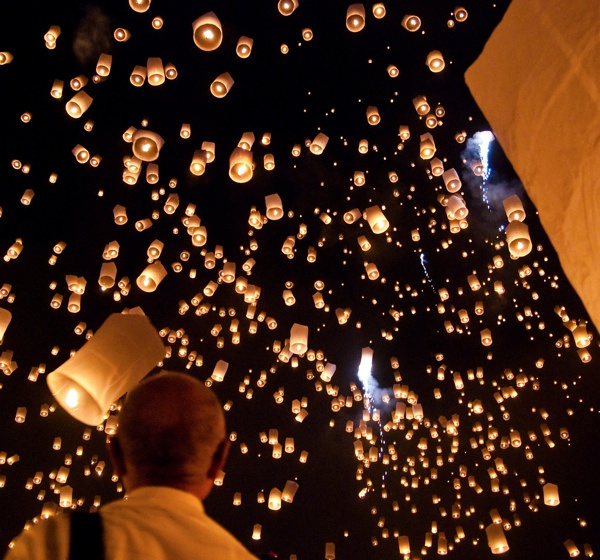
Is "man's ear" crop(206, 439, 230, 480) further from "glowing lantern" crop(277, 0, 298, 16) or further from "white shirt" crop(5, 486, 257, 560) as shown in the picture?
"glowing lantern" crop(277, 0, 298, 16)

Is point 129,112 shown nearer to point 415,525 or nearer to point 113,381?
point 113,381

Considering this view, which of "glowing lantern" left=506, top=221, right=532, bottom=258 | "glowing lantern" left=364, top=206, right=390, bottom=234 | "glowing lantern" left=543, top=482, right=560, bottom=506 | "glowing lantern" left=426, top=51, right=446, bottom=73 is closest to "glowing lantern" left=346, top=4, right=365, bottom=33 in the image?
"glowing lantern" left=426, top=51, right=446, bottom=73

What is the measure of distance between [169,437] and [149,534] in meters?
0.23

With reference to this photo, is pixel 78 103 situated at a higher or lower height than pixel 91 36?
higher

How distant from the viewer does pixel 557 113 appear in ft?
3.34

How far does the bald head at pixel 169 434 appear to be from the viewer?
1054 millimetres

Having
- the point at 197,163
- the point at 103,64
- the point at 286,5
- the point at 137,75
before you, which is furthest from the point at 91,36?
the point at 286,5

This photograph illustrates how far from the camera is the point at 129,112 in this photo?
23.6ft

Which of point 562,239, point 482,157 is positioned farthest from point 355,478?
point 562,239

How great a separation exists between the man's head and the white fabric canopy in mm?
793

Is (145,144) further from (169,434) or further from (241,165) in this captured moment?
(169,434)

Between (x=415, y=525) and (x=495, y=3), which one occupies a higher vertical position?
(x=495, y=3)

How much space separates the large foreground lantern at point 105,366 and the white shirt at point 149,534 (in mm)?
1826

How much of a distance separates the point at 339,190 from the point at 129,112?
308 cm
